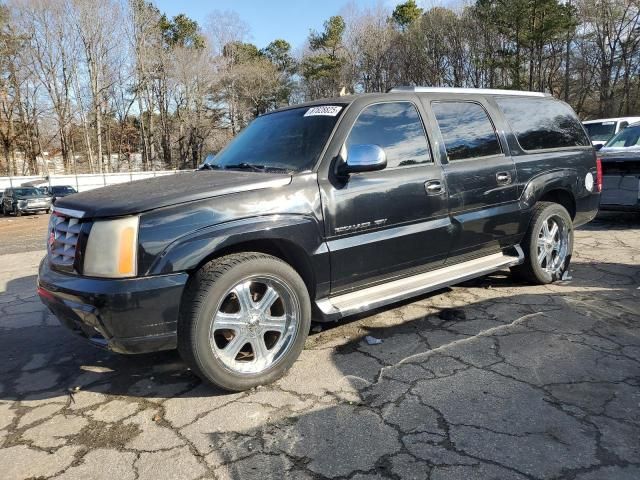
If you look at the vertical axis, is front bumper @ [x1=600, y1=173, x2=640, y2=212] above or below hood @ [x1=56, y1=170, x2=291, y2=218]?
below

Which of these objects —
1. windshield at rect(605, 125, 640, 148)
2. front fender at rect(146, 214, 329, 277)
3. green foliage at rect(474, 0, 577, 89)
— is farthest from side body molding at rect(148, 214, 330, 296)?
green foliage at rect(474, 0, 577, 89)

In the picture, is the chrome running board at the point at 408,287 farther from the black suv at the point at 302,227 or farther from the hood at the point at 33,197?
the hood at the point at 33,197

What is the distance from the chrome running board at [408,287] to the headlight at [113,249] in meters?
1.29

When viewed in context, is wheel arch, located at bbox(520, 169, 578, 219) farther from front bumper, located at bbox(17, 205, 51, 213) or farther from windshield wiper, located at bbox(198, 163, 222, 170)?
front bumper, located at bbox(17, 205, 51, 213)

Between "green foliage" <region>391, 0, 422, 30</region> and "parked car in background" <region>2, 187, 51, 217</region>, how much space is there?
38.6 m

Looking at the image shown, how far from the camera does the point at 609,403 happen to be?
2.73 m

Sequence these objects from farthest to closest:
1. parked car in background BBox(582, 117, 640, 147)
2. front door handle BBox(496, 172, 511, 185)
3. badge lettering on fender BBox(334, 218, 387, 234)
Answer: parked car in background BBox(582, 117, 640, 147) < front door handle BBox(496, 172, 511, 185) < badge lettering on fender BBox(334, 218, 387, 234)

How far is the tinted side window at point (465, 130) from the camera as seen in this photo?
4039 mm

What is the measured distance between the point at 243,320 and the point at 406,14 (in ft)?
173

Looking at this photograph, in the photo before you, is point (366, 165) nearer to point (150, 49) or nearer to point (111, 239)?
point (111, 239)

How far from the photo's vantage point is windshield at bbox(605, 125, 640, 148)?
9305mm

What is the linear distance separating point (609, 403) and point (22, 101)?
5100 cm

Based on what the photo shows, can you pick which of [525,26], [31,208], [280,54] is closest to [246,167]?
[31,208]

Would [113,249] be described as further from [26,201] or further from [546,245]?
[26,201]
